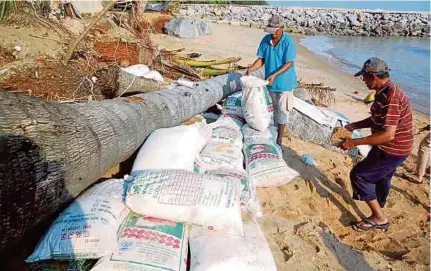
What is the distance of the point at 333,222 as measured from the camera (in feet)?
10.3

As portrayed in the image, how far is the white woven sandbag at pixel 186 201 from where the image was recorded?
2.05 metres

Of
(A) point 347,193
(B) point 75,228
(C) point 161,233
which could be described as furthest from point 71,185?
(A) point 347,193

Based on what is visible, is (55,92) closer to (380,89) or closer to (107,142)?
(107,142)

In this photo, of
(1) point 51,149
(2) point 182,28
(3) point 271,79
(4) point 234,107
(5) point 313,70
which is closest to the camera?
(1) point 51,149

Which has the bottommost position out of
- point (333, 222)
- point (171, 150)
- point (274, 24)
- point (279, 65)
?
point (333, 222)

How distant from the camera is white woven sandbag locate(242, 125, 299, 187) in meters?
3.09

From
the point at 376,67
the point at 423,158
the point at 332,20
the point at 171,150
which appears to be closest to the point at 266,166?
the point at 171,150

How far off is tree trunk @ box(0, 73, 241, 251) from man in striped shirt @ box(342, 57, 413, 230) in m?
1.93

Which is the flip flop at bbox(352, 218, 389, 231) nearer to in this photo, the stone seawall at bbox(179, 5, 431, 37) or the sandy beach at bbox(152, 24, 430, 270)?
the sandy beach at bbox(152, 24, 430, 270)

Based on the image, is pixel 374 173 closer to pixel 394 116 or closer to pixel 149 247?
pixel 394 116

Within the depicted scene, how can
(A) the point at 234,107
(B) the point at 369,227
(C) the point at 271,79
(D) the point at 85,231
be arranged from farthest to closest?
(A) the point at 234,107 < (C) the point at 271,79 < (B) the point at 369,227 < (D) the point at 85,231

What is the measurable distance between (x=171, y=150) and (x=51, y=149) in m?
0.93

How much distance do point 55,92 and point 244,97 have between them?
216 cm

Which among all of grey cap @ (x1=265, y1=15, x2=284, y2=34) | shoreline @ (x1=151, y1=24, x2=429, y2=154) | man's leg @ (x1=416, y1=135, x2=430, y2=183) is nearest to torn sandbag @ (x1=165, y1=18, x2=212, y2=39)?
shoreline @ (x1=151, y1=24, x2=429, y2=154)
